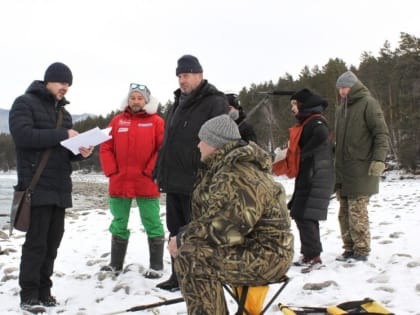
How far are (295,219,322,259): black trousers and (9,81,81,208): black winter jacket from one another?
9.49 ft

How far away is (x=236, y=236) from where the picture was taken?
3002mm

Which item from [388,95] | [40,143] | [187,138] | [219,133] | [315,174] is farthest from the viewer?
[388,95]

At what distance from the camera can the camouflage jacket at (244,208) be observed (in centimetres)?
298

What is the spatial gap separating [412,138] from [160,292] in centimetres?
3313

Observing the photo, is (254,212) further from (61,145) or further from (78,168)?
(78,168)

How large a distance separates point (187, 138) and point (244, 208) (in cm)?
197

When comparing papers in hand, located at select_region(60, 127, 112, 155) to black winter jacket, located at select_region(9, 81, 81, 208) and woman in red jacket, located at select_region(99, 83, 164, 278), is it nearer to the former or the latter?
black winter jacket, located at select_region(9, 81, 81, 208)

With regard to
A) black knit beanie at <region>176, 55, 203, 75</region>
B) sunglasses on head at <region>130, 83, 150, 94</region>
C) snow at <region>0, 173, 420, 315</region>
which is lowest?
snow at <region>0, 173, 420, 315</region>

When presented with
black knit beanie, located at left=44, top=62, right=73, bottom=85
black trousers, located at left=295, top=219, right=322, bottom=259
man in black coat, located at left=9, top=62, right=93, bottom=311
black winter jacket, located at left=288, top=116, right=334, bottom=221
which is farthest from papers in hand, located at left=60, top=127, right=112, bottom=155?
black trousers, located at left=295, top=219, right=322, bottom=259

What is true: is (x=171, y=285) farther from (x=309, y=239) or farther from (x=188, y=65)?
(x=188, y=65)

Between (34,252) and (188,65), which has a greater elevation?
(188,65)

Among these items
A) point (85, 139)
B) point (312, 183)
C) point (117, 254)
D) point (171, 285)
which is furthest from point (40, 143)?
point (312, 183)

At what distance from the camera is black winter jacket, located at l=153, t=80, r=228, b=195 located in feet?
15.7

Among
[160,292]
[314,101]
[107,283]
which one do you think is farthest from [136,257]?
[314,101]
